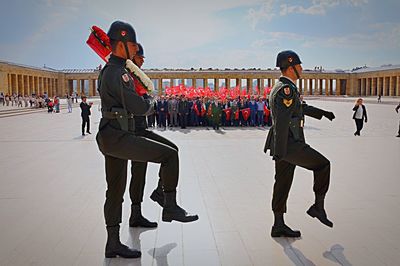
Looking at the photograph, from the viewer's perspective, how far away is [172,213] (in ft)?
12.8

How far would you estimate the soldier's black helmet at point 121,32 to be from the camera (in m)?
3.85

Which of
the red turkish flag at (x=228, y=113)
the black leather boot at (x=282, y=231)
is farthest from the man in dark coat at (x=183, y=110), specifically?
the black leather boot at (x=282, y=231)

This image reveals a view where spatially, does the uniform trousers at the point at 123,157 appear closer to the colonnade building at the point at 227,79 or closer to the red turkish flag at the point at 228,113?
the red turkish flag at the point at 228,113

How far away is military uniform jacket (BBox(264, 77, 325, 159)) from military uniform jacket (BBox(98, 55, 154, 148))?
1367 mm

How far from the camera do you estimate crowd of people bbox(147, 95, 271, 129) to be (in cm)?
2033

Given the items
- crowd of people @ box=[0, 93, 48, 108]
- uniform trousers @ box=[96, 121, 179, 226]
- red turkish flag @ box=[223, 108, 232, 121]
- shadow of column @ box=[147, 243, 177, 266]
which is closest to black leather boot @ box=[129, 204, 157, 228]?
shadow of column @ box=[147, 243, 177, 266]

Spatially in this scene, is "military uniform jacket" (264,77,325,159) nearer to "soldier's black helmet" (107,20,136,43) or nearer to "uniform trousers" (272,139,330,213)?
"uniform trousers" (272,139,330,213)

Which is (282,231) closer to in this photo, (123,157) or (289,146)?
(289,146)

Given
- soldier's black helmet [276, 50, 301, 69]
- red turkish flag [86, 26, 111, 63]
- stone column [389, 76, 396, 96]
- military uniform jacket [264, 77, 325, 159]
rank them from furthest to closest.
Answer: stone column [389, 76, 396, 96] → soldier's black helmet [276, 50, 301, 69] → military uniform jacket [264, 77, 325, 159] → red turkish flag [86, 26, 111, 63]

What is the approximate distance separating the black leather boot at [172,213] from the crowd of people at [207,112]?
52.7 feet

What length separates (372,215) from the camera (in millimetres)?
5188

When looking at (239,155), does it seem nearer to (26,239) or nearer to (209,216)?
(209,216)

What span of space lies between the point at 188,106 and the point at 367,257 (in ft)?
56.2

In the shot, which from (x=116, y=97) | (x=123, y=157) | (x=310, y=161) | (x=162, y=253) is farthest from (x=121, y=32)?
(x=310, y=161)
